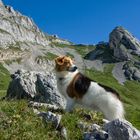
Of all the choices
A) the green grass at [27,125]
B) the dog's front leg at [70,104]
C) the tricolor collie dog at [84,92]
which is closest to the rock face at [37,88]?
the tricolor collie dog at [84,92]

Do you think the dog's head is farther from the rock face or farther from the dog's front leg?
the rock face

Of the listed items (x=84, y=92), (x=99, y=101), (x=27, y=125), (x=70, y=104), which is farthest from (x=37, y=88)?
(x=27, y=125)

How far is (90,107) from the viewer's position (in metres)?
19.1

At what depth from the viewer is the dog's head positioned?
19031mm

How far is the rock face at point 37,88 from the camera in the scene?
28.1m

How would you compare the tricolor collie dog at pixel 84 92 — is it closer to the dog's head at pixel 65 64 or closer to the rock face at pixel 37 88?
the dog's head at pixel 65 64

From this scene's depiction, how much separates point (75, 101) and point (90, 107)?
2.38 ft

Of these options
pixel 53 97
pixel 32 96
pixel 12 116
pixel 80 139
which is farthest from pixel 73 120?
pixel 32 96

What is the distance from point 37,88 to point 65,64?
463 inches

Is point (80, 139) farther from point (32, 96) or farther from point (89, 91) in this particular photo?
point (32, 96)

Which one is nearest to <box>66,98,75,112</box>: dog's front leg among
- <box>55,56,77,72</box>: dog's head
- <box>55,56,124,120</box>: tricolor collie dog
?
<box>55,56,124,120</box>: tricolor collie dog

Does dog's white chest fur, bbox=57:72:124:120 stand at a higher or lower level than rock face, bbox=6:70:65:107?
lower

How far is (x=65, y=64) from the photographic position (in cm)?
1911

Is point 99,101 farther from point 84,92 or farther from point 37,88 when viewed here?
point 37,88
